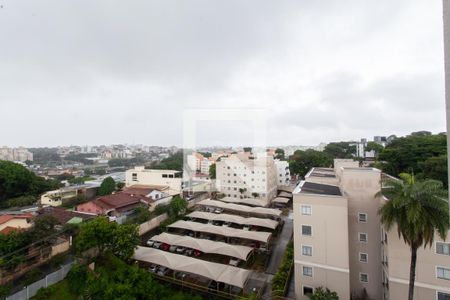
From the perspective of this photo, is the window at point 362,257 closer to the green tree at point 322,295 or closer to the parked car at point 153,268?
the green tree at point 322,295

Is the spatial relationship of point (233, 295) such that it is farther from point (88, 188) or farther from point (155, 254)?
point (88, 188)

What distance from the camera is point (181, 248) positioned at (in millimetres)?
14172

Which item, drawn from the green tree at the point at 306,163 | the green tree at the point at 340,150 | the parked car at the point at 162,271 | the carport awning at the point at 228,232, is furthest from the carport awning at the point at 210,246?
the green tree at the point at 340,150

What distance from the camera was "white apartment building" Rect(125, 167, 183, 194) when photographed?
27.3m

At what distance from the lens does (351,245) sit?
10055 millimetres

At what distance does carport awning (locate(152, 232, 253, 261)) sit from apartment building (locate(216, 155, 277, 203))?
13.3m

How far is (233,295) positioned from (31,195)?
2443 centimetres

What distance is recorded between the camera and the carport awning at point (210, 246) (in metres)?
12.1

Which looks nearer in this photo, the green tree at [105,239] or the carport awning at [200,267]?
the carport awning at [200,267]

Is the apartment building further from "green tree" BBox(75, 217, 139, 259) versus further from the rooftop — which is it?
"green tree" BBox(75, 217, 139, 259)

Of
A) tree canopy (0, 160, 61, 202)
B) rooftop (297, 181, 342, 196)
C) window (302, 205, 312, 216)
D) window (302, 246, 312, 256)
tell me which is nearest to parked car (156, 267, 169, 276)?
window (302, 246, 312, 256)

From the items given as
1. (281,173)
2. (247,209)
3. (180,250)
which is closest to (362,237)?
(180,250)

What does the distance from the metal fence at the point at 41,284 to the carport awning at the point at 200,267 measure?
9.88ft

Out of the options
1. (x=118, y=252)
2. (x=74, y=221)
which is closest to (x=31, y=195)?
(x=74, y=221)
